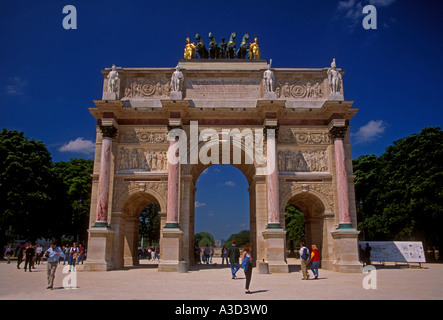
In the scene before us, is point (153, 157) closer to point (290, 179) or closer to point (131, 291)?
point (290, 179)

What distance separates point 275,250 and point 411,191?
666 inches

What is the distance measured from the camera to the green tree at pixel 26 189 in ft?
110

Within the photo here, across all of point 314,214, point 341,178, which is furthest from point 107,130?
point 341,178

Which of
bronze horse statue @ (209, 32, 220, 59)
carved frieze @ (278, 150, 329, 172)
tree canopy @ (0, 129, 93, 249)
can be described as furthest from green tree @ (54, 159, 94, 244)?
carved frieze @ (278, 150, 329, 172)

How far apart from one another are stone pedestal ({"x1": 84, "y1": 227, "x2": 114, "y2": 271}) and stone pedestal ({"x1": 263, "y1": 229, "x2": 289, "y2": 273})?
9734 millimetres

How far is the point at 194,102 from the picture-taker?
2620 centimetres

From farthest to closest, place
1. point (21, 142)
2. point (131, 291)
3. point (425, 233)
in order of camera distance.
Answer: point (21, 142) < point (425, 233) < point (131, 291)

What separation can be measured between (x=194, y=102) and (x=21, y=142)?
2052 cm

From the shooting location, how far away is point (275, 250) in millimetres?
22328

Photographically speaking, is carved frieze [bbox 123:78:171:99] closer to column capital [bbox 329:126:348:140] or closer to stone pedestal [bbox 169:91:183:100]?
stone pedestal [bbox 169:91:183:100]

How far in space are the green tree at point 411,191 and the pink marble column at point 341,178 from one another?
1145cm

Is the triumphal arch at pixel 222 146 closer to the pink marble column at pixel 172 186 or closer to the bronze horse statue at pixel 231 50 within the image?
the pink marble column at pixel 172 186

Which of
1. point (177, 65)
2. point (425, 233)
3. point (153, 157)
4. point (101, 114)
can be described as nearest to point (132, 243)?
point (153, 157)

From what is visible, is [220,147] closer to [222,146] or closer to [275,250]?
[222,146]
